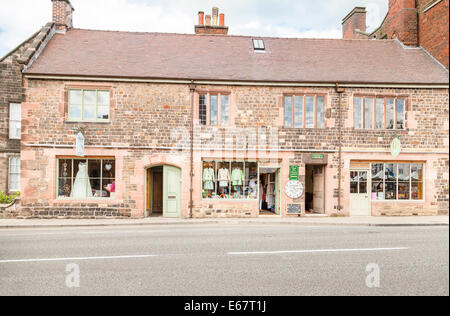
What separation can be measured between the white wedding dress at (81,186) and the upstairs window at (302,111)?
29.4 feet

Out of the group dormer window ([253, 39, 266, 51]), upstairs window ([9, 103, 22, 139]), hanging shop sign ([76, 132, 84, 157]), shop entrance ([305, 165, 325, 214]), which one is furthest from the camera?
upstairs window ([9, 103, 22, 139])

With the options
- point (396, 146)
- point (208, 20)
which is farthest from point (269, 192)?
point (208, 20)

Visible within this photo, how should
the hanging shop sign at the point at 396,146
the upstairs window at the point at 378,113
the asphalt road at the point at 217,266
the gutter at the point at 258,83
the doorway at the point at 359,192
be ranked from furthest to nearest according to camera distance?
1. the doorway at the point at 359,192
2. the upstairs window at the point at 378,113
3. the hanging shop sign at the point at 396,146
4. the gutter at the point at 258,83
5. the asphalt road at the point at 217,266

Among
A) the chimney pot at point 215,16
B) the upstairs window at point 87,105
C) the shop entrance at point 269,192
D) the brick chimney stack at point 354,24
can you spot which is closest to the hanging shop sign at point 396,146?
the shop entrance at point 269,192

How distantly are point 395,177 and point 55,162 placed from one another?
14.8 m

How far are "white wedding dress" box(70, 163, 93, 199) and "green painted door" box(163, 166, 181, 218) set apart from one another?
3.22m

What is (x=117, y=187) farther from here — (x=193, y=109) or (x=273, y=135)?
(x=273, y=135)

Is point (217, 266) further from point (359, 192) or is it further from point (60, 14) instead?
point (60, 14)

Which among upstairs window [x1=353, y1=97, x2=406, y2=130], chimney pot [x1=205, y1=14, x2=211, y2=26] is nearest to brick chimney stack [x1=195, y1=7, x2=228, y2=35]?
chimney pot [x1=205, y1=14, x2=211, y2=26]

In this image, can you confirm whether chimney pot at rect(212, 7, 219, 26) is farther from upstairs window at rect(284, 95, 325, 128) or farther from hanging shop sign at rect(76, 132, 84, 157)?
hanging shop sign at rect(76, 132, 84, 157)

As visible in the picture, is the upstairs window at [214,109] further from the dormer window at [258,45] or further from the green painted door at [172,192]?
the dormer window at [258,45]

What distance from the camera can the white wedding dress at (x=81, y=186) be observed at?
1648cm

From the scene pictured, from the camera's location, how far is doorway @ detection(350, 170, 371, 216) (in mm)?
17312


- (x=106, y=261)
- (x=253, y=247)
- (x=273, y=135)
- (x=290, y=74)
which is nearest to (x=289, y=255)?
(x=253, y=247)
